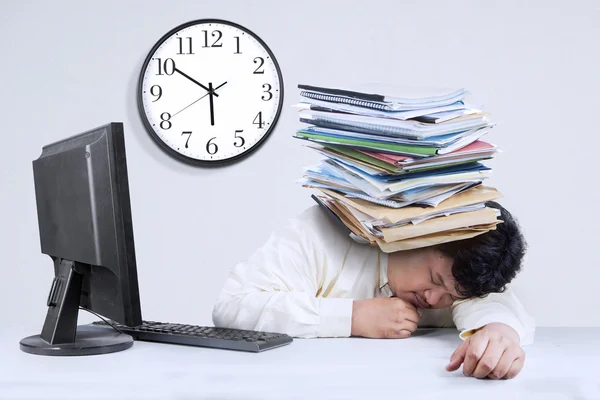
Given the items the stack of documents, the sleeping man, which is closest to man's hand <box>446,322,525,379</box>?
the sleeping man

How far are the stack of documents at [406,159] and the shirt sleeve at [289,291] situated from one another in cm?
16

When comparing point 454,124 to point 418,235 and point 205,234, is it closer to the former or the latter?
point 418,235

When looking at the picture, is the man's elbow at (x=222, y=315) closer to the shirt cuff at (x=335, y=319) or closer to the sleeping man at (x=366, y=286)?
the sleeping man at (x=366, y=286)

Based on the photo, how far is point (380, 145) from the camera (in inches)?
48.4

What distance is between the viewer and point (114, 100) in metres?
2.81

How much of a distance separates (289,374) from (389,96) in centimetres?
53

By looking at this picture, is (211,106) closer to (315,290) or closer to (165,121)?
(165,121)

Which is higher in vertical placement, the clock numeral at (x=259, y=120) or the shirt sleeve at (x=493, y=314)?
the clock numeral at (x=259, y=120)

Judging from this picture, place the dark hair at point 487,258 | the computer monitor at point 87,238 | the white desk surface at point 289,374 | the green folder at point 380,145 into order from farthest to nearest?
the dark hair at point 487,258 < the green folder at point 380,145 < the computer monitor at point 87,238 < the white desk surface at point 289,374

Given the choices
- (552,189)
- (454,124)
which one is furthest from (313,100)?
(552,189)

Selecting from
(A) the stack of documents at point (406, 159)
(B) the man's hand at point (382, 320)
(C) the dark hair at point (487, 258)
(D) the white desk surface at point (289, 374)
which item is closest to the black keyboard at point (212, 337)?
(D) the white desk surface at point (289, 374)

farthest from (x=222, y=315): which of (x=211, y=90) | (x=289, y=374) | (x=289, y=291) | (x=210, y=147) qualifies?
(x=211, y=90)

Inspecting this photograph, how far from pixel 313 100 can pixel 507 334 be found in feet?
1.81

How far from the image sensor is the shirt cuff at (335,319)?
128cm
